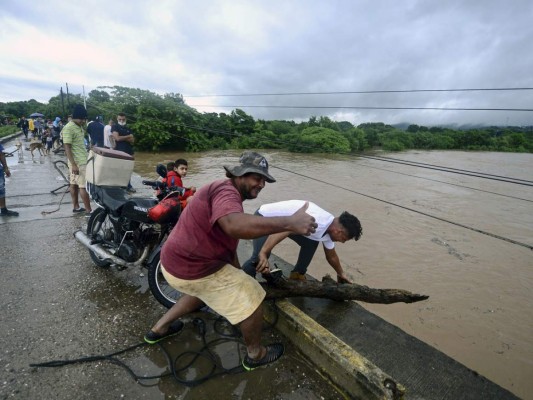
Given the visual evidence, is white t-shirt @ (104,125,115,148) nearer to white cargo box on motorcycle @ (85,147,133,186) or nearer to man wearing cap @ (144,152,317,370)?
white cargo box on motorcycle @ (85,147,133,186)

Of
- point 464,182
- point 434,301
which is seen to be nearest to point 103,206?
point 434,301

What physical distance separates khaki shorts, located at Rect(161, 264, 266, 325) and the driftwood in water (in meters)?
0.74

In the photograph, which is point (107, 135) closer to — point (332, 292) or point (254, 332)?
point (332, 292)

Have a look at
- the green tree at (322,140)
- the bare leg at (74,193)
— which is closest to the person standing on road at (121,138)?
the bare leg at (74,193)

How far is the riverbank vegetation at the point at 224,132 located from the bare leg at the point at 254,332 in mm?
4469

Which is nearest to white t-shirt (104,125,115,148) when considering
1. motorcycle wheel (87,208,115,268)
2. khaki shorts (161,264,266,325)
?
motorcycle wheel (87,208,115,268)

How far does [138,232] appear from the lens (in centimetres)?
313

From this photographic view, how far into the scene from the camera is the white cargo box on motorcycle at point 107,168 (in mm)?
3424

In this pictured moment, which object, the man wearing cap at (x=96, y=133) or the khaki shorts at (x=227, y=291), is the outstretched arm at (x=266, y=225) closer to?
the khaki shorts at (x=227, y=291)

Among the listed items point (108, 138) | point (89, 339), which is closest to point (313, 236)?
point (89, 339)

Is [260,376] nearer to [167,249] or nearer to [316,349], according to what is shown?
[316,349]

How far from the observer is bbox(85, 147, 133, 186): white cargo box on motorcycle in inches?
135

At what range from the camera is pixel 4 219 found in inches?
193

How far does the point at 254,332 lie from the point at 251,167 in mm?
1184
